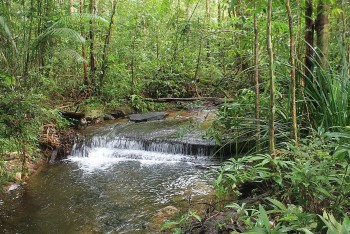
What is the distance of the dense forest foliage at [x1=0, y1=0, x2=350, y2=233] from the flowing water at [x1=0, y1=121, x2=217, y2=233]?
0.84m

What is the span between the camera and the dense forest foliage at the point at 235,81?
5.94ft

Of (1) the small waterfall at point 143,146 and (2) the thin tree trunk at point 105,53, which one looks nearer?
(1) the small waterfall at point 143,146

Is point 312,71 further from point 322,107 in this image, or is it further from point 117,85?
point 117,85

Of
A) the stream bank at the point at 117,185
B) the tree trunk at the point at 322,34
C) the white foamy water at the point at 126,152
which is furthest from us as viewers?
the white foamy water at the point at 126,152

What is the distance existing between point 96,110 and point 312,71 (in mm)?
7567

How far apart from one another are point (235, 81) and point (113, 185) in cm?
300

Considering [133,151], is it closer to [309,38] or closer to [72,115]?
[72,115]

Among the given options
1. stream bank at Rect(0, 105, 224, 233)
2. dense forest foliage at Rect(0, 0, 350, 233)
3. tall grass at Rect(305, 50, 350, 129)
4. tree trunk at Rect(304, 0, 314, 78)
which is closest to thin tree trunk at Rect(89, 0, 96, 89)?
dense forest foliage at Rect(0, 0, 350, 233)

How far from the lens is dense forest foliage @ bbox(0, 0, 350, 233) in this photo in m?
1.81

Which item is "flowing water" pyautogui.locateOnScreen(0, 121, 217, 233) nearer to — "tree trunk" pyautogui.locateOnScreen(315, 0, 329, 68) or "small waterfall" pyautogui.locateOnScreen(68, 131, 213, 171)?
"small waterfall" pyautogui.locateOnScreen(68, 131, 213, 171)

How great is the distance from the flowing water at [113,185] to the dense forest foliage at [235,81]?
84 centimetres

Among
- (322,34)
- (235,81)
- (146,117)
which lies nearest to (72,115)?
(146,117)

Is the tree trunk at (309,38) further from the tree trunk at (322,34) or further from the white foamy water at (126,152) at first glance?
the white foamy water at (126,152)

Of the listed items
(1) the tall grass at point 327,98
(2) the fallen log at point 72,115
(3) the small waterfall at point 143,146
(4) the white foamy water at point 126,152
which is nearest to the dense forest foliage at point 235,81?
(1) the tall grass at point 327,98
